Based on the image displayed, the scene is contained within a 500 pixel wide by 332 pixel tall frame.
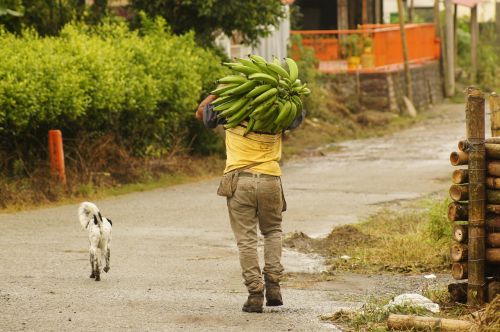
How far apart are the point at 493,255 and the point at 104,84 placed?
32.4 ft

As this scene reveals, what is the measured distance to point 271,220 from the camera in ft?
31.4

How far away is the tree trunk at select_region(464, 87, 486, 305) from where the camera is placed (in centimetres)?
927

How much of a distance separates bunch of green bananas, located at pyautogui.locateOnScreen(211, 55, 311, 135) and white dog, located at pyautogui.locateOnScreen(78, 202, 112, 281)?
2223mm

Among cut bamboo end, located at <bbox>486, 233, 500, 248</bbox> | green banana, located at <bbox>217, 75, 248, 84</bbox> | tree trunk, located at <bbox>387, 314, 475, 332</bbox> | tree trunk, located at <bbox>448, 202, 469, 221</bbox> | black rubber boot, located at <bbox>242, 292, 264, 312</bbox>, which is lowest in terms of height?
black rubber boot, located at <bbox>242, 292, 264, 312</bbox>

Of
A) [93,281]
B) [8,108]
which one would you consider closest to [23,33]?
[8,108]

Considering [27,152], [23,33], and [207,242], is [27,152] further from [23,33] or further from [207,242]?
[207,242]

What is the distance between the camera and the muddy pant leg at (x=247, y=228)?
9430 mm

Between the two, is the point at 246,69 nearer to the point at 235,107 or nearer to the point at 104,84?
the point at 235,107

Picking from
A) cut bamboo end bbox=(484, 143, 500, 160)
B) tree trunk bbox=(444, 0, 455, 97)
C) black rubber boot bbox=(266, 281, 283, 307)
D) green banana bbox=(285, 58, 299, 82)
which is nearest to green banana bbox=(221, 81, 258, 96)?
green banana bbox=(285, 58, 299, 82)

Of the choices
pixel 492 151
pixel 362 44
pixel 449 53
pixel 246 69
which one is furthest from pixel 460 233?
pixel 449 53

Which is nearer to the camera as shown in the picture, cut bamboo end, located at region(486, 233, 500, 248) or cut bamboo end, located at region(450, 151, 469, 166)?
cut bamboo end, located at region(486, 233, 500, 248)

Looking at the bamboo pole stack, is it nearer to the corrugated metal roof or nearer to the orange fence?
the orange fence

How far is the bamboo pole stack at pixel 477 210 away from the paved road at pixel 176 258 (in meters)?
1.20

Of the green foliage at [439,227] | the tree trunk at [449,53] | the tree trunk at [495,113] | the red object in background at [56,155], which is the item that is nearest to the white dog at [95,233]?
the green foliage at [439,227]
